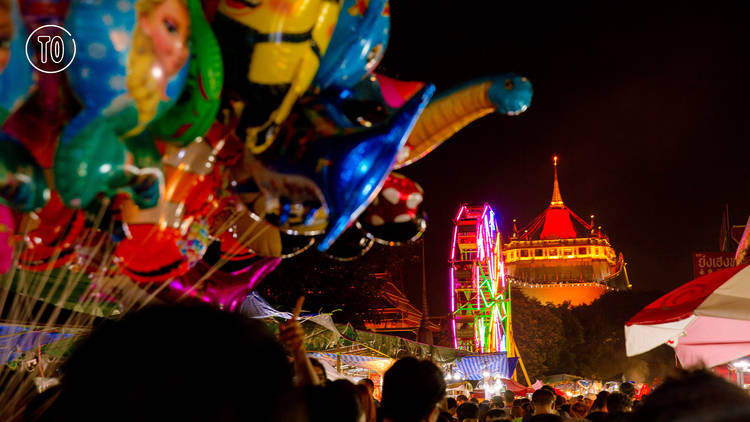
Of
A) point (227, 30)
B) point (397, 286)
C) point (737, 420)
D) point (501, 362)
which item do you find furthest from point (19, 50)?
point (397, 286)

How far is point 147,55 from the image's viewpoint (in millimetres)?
1889

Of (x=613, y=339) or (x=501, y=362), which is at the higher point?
(x=501, y=362)

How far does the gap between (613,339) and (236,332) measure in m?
58.7

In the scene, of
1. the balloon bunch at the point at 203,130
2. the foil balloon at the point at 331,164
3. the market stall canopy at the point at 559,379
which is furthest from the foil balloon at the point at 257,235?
the market stall canopy at the point at 559,379

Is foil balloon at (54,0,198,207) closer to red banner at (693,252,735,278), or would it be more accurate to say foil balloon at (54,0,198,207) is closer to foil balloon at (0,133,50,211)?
foil balloon at (0,133,50,211)

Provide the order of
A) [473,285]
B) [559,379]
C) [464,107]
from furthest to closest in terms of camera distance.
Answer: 1. [559,379]
2. [473,285]
3. [464,107]

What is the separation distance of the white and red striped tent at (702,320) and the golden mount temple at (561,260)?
67.2m

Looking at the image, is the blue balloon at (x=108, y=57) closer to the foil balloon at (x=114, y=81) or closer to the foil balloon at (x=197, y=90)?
the foil balloon at (x=114, y=81)

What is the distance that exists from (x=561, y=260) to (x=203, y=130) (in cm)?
7587

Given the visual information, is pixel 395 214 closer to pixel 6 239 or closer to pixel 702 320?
pixel 6 239

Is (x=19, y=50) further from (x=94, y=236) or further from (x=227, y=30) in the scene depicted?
(x=94, y=236)

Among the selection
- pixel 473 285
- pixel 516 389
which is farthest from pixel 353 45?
pixel 516 389

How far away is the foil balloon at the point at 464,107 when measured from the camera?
253 centimetres

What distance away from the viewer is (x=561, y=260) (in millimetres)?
74625
